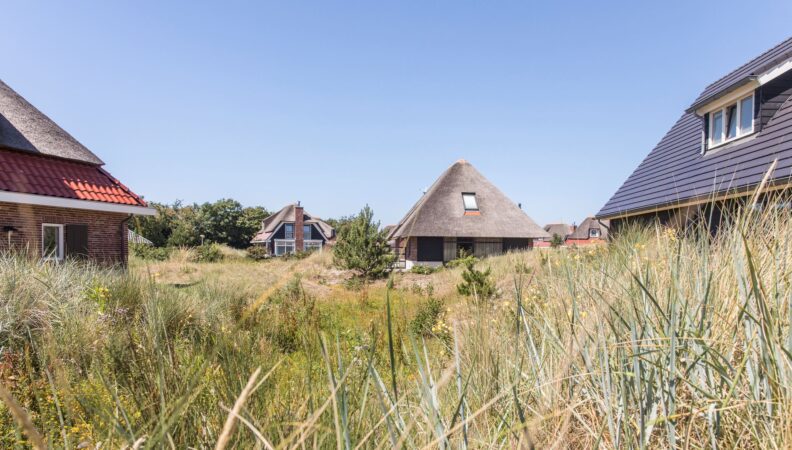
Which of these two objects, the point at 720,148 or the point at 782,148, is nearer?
the point at 782,148

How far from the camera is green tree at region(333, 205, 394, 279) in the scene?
18.3 metres

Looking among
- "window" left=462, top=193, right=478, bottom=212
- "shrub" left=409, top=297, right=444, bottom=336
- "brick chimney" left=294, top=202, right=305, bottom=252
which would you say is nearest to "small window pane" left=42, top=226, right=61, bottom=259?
"shrub" left=409, top=297, right=444, bottom=336

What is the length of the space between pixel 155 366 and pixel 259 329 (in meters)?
0.50

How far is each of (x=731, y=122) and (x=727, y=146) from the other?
90cm

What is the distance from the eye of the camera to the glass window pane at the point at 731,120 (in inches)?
396

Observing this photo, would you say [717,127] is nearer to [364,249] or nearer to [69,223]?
[364,249]

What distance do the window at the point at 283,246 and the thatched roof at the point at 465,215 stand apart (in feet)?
74.0

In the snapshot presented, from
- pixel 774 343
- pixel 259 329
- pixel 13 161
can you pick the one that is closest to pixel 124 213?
pixel 13 161

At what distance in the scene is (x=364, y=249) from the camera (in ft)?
60.0

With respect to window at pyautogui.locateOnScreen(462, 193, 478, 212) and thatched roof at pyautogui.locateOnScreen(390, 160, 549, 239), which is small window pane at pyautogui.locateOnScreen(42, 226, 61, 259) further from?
window at pyautogui.locateOnScreen(462, 193, 478, 212)

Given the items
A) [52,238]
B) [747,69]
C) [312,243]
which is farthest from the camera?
[312,243]

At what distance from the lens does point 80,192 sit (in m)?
10.2

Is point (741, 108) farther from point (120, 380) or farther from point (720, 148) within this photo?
point (120, 380)

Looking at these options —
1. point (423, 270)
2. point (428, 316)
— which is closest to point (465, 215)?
point (423, 270)
